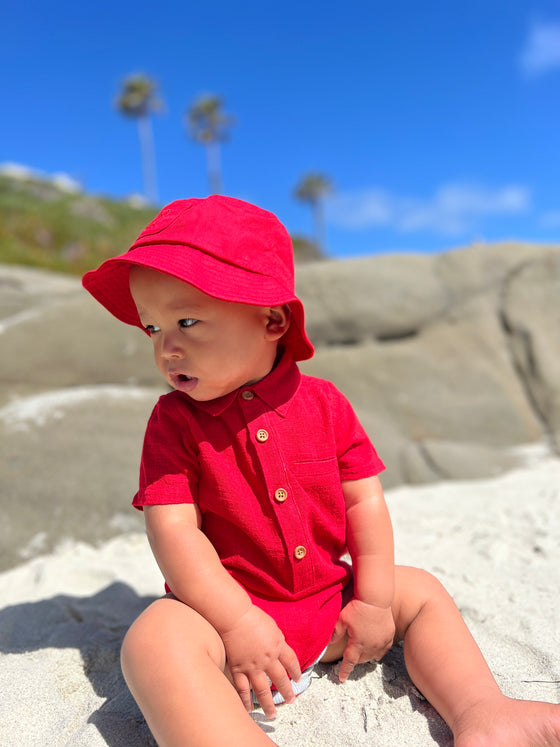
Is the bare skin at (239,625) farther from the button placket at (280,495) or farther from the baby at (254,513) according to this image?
the button placket at (280,495)

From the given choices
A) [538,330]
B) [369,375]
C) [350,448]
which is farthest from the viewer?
[538,330]

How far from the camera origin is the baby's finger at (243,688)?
1459 millimetres

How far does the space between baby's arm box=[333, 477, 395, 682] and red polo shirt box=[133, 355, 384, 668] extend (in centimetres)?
5

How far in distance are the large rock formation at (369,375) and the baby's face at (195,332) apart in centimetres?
182

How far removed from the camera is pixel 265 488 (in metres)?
1.60

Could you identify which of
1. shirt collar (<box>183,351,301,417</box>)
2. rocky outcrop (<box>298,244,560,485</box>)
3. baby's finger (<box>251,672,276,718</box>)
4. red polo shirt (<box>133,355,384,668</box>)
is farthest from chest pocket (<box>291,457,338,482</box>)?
rocky outcrop (<box>298,244,560,485</box>)

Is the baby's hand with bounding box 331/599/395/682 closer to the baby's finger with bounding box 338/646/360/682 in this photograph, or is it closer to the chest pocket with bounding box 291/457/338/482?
the baby's finger with bounding box 338/646/360/682

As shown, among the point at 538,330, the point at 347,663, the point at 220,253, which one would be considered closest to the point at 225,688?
the point at 347,663

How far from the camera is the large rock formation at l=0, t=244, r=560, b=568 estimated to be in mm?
3244

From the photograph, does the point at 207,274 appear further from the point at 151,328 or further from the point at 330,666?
the point at 330,666

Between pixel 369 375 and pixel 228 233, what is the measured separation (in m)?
3.00

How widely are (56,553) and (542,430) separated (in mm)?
3352

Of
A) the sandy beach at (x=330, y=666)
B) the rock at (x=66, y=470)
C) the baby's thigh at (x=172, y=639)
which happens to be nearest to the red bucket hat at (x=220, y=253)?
the baby's thigh at (x=172, y=639)

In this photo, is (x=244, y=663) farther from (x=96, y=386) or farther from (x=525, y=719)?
(x=96, y=386)
